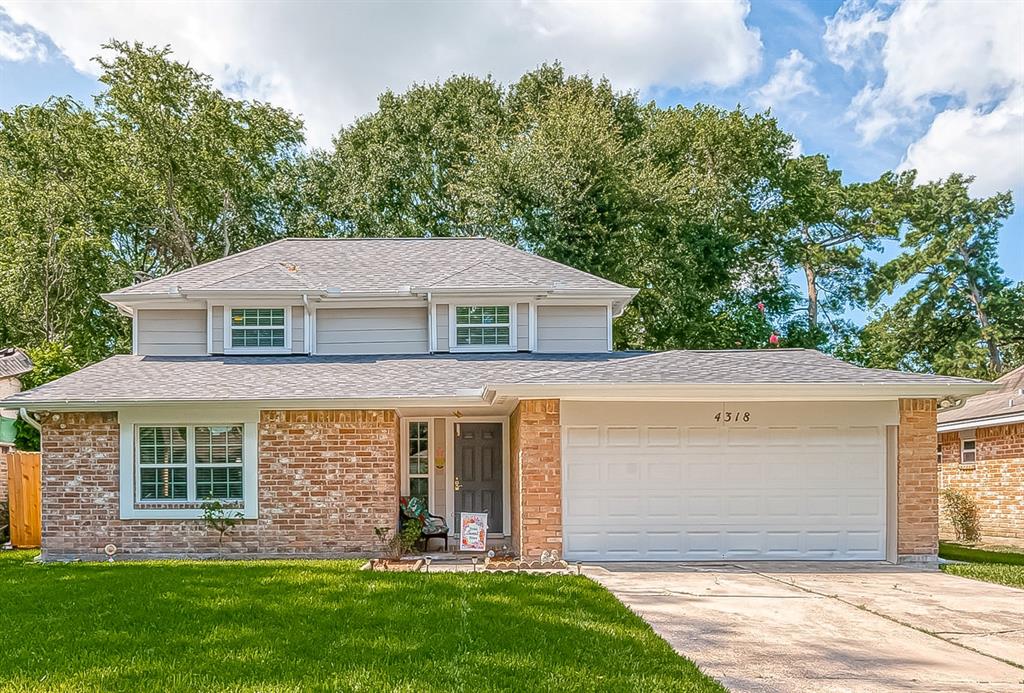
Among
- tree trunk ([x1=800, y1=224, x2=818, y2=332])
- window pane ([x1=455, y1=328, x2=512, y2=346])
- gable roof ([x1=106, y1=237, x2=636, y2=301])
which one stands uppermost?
tree trunk ([x1=800, y1=224, x2=818, y2=332])

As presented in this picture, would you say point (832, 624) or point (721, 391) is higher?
point (721, 391)

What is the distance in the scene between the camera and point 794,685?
17.1 feet

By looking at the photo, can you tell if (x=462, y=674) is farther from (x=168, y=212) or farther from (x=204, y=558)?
(x=168, y=212)

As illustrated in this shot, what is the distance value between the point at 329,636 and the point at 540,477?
5091 millimetres

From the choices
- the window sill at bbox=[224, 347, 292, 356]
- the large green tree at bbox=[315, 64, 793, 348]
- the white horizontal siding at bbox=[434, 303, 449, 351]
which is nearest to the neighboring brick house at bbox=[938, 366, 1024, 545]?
the large green tree at bbox=[315, 64, 793, 348]

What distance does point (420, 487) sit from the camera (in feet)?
46.8

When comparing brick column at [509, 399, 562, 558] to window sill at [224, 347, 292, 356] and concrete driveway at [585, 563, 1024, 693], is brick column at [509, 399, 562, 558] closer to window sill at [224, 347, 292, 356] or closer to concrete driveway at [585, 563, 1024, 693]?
concrete driveway at [585, 563, 1024, 693]

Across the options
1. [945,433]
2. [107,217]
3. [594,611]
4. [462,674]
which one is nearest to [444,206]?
[107,217]

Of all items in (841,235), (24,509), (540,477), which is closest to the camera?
(540,477)

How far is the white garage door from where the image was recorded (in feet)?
36.9

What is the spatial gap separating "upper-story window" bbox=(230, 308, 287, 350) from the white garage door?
6381mm

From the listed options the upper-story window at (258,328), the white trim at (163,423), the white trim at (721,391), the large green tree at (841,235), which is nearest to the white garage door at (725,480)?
the white trim at (721,391)

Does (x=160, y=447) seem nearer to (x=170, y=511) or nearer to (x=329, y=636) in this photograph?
(x=170, y=511)

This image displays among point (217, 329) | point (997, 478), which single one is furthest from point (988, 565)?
point (217, 329)
